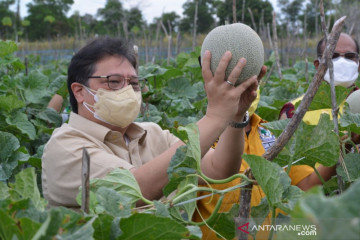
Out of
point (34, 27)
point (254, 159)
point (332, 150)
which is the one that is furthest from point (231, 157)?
point (34, 27)

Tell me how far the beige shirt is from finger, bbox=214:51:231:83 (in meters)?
0.57

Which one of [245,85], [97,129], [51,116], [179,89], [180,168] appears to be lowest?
[51,116]

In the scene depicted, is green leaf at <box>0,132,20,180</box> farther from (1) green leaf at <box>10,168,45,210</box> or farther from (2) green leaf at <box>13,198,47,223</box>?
(2) green leaf at <box>13,198,47,223</box>

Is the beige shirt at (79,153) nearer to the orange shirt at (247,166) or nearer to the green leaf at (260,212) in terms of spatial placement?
the orange shirt at (247,166)

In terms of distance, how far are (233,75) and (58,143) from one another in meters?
0.83

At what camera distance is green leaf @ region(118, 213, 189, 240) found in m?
0.97

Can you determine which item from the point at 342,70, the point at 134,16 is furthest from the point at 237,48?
the point at 134,16

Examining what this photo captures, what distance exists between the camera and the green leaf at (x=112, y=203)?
3.39 feet

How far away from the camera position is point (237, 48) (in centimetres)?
174

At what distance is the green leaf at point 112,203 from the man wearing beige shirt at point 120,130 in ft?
2.44

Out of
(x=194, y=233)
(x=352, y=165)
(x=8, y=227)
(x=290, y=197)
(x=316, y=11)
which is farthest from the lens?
(x=316, y=11)

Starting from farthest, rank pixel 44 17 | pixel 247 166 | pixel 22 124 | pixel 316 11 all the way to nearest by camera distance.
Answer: pixel 44 17
pixel 316 11
pixel 22 124
pixel 247 166

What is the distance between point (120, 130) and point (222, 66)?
0.83 metres

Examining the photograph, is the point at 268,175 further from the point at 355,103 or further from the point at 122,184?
the point at 355,103
